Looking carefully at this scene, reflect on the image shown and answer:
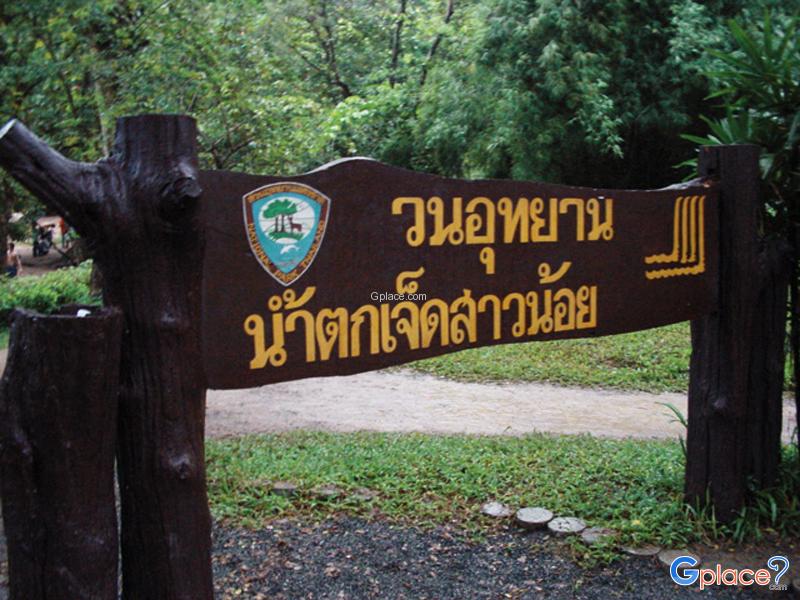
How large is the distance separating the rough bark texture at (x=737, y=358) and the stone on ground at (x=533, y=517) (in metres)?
0.72

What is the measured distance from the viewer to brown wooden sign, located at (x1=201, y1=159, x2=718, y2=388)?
2.38 metres

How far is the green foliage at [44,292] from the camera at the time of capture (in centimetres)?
1282

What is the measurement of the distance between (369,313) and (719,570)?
203 centimetres

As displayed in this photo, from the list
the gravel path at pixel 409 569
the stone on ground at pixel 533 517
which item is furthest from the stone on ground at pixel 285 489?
the stone on ground at pixel 533 517

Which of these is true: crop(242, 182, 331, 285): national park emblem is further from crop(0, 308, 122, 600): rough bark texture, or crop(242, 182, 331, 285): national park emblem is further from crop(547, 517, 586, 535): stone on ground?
crop(547, 517, 586, 535): stone on ground

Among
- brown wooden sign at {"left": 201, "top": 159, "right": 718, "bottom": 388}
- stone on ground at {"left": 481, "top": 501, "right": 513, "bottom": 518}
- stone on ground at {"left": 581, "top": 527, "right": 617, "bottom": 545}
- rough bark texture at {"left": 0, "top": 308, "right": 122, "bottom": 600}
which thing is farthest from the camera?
stone on ground at {"left": 481, "top": 501, "right": 513, "bottom": 518}

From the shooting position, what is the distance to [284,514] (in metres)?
4.13

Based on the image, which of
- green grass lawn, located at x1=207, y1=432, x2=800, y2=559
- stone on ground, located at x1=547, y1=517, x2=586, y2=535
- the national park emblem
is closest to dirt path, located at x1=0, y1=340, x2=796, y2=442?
green grass lawn, located at x1=207, y1=432, x2=800, y2=559

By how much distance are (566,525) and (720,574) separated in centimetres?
72

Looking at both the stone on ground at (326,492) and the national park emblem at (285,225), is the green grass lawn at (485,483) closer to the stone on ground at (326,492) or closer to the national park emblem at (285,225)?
the stone on ground at (326,492)

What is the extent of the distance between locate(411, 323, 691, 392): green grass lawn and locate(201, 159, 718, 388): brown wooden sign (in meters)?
5.12

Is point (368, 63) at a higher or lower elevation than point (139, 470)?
higher

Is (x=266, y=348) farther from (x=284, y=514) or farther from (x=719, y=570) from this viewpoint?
(x=719, y=570)

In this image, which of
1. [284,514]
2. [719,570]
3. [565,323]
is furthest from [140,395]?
[719,570]
